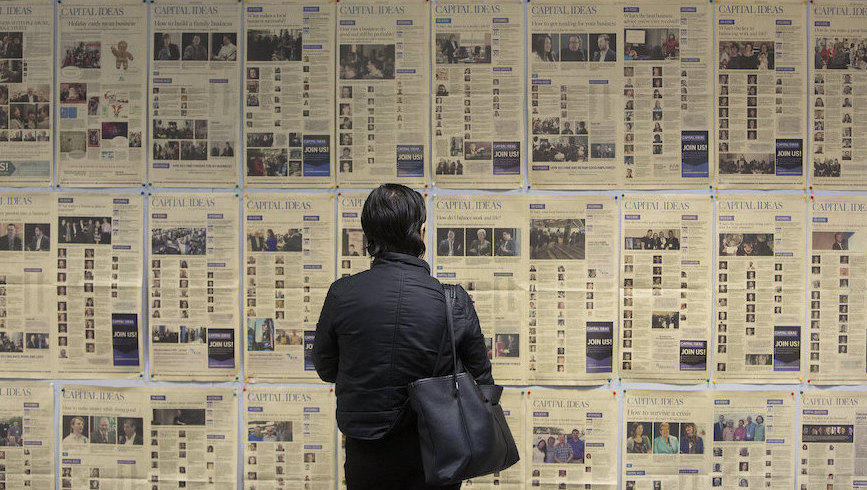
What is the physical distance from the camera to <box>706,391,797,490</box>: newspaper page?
2.17m

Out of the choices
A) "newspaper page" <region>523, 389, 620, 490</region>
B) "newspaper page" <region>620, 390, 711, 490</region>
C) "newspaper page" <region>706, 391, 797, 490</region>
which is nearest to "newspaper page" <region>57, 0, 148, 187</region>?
"newspaper page" <region>523, 389, 620, 490</region>

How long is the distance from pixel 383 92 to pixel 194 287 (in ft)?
3.16

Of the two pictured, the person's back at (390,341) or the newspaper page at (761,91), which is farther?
the newspaper page at (761,91)

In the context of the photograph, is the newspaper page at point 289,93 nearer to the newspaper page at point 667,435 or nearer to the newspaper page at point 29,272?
the newspaper page at point 29,272

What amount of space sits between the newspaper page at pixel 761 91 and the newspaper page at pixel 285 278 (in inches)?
56.6

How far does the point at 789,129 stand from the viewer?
84.5 inches

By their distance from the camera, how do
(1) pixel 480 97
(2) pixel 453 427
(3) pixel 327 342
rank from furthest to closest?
(1) pixel 480 97 → (3) pixel 327 342 → (2) pixel 453 427

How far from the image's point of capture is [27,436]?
221 centimetres

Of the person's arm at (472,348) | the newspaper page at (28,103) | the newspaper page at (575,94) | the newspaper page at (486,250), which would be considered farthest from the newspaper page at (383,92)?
the newspaper page at (28,103)

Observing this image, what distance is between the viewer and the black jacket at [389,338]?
148cm

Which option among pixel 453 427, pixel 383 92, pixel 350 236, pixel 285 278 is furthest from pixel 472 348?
pixel 383 92

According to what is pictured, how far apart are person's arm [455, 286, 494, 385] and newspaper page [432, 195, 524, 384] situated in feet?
1.89

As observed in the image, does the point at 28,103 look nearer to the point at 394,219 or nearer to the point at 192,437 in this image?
the point at 192,437

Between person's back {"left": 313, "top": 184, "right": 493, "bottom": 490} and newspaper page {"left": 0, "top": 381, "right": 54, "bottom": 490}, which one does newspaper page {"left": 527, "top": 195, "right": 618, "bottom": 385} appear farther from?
newspaper page {"left": 0, "top": 381, "right": 54, "bottom": 490}
